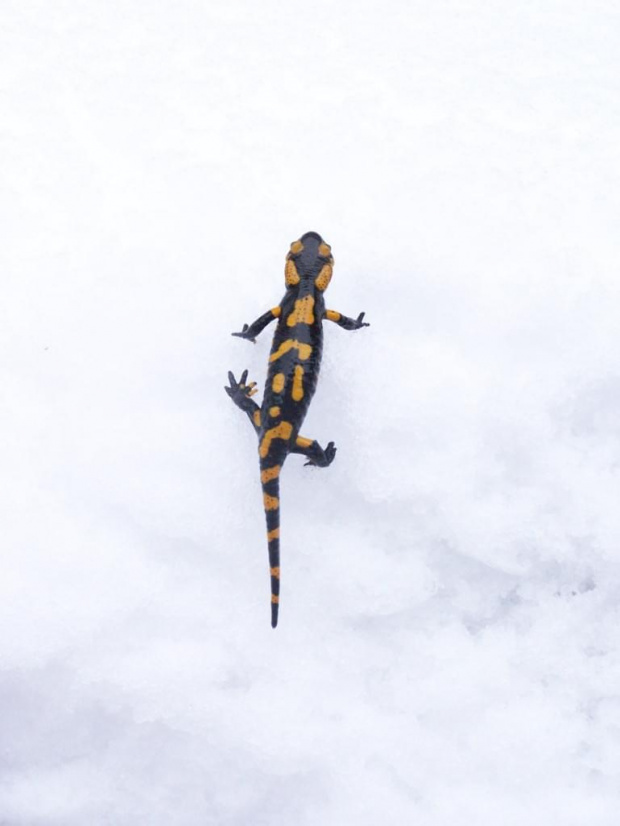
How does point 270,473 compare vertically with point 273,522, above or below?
above

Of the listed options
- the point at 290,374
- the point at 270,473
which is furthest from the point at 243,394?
the point at 270,473

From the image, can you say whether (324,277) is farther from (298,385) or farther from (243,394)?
(243,394)

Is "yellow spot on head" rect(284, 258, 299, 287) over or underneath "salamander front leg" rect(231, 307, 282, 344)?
over

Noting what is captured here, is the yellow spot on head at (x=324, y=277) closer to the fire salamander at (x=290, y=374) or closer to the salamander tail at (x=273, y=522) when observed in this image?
the fire salamander at (x=290, y=374)

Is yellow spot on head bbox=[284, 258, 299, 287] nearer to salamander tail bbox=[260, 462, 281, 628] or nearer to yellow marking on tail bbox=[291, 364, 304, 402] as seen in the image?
yellow marking on tail bbox=[291, 364, 304, 402]

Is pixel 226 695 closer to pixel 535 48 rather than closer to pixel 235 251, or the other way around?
pixel 235 251

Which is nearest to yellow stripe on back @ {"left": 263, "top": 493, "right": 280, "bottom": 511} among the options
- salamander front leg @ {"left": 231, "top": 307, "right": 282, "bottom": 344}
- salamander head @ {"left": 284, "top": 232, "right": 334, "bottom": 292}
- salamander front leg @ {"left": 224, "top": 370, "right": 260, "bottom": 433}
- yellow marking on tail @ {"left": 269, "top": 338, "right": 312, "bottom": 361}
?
salamander front leg @ {"left": 224, "top": 370, "right": 260, "bottom": 433}

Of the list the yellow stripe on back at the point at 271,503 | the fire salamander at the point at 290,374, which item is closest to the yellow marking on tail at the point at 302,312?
the fire salamander at the point at 290,374
